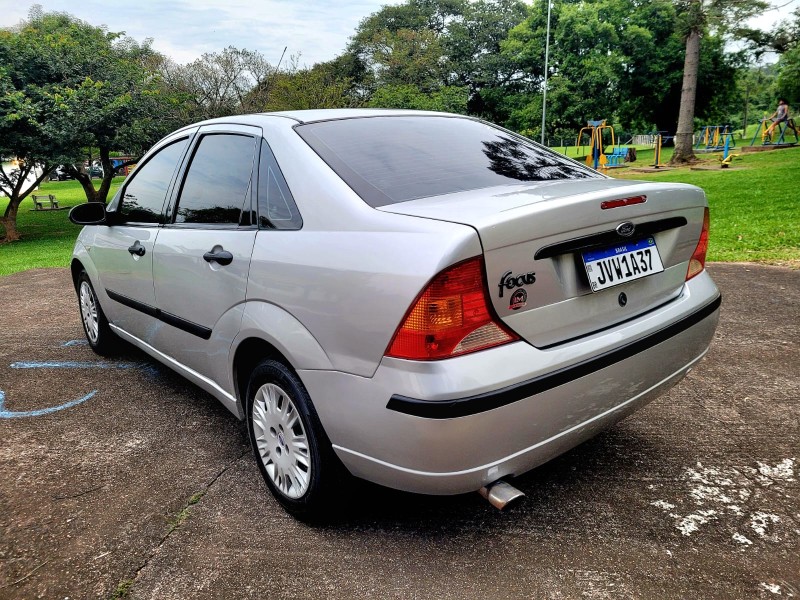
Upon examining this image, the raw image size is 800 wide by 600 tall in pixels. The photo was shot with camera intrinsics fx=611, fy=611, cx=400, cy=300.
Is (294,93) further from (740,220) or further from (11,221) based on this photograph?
(740,220)

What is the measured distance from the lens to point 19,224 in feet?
66.8

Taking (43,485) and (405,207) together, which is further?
(43,485)

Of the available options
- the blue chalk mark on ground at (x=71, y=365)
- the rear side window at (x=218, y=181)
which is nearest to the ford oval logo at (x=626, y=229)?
the rear side window at (x=218, y=181)

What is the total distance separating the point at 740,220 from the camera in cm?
977

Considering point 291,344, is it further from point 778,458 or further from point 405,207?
point 778,458

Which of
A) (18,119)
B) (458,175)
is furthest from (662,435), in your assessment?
(18,119)

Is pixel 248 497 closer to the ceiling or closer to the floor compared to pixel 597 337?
closer to the floor

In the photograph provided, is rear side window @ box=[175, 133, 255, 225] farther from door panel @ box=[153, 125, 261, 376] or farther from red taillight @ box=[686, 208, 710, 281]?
red taillight @ box=[686, 208, 710, 281]

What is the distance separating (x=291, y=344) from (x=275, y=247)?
0.40m

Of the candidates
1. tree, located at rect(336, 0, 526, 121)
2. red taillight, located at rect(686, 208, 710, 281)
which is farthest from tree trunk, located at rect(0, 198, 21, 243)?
tree, located at rect(336, 0, 526, 121)

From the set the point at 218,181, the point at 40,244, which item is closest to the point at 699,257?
→ the point at 218,181

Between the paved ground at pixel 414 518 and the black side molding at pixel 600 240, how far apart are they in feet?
3.55

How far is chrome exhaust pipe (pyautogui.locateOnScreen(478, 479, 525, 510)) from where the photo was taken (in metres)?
1.95

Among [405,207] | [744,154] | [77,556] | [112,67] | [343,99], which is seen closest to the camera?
[405,207]
